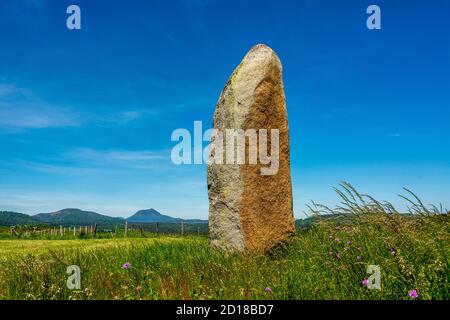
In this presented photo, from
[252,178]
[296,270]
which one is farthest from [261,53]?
[296,270]

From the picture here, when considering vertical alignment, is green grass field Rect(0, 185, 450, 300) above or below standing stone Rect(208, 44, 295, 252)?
below

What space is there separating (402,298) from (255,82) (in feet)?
18.2

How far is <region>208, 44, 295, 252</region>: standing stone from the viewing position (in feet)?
29.8

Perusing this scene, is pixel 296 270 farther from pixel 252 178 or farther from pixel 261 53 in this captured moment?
→ pixel 261 53

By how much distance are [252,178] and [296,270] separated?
2.69 meters

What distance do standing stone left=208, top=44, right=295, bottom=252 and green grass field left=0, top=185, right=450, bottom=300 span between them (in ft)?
1.37

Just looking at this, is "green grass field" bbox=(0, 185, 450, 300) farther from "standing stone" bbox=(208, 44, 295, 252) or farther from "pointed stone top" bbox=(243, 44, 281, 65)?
"pointed stone top" bbox=(243, 44, 281, 65)

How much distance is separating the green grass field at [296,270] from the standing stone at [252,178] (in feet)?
1.37

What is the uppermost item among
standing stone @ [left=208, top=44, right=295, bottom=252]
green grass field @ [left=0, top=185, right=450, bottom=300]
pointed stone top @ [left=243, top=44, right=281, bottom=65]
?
pointed stone top @ [left=243, top=44, right=281, bottom=65]

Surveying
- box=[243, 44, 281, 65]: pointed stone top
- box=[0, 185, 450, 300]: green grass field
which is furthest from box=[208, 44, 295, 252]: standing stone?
box=[0, 185, 450, 300]: green grass field

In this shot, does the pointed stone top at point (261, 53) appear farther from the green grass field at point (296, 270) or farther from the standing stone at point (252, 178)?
the green grass field at point (296, 270)

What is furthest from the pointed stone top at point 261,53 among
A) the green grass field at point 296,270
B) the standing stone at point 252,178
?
the green grass field at point 296,270

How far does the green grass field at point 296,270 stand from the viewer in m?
5.47
